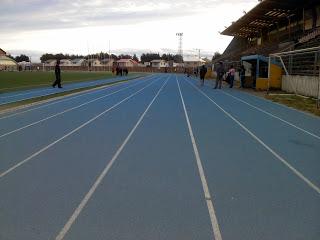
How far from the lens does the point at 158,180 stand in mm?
6395

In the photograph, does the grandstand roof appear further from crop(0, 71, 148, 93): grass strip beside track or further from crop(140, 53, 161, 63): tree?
crop(140, 53, 161, 63): tree

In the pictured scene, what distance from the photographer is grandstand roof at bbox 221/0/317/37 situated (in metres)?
36.9

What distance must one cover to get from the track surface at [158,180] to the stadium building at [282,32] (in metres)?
12.0

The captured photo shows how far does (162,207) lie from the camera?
525cm

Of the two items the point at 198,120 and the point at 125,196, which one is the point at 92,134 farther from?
the point at 125,196

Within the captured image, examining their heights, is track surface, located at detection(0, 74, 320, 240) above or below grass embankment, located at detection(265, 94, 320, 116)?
above

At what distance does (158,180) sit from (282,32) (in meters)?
41.0

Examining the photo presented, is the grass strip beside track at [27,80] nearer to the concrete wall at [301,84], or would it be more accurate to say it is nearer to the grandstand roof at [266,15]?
the concrete wall at [301,84]

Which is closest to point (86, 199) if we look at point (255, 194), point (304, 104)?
point (255, 194)

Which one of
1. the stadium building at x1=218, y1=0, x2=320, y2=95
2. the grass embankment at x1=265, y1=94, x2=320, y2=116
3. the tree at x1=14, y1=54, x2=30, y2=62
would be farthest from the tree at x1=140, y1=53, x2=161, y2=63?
the grass embankment at x1=265, y1=94, x2=320, y2=116

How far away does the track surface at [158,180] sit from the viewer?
4.64 metres

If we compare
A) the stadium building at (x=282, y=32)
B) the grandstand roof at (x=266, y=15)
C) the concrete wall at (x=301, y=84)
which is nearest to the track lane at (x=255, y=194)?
the concrete wall at (x=301, y=84)

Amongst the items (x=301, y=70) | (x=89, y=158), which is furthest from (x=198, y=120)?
(x=301, y=70)

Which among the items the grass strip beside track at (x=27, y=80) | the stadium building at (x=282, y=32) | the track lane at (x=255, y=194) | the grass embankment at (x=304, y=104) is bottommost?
the grass strip beside track at (x=27, y=80)
